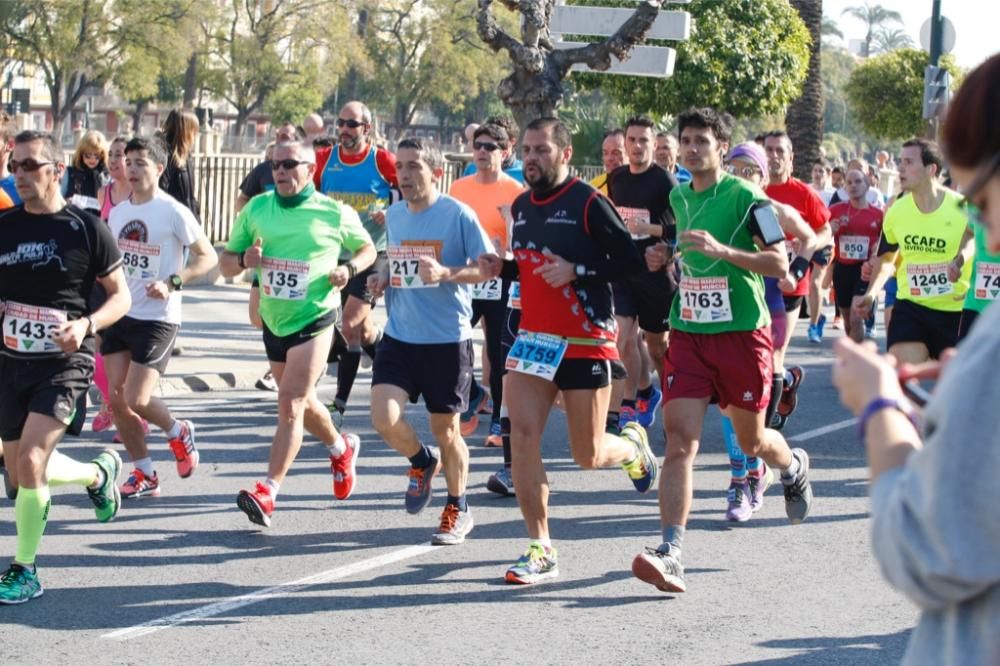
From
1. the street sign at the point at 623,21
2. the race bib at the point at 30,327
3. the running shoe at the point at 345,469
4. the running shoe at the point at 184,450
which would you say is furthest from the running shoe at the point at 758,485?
the street sign at the point at 623,21

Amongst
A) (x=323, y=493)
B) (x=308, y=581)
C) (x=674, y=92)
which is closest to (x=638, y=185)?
(x=323, y=493)

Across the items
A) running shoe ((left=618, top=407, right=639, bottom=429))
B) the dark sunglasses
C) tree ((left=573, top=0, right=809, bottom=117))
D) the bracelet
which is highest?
tree ((left=573, top=0, right=809, bottom=117))

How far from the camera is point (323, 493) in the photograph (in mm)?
8508

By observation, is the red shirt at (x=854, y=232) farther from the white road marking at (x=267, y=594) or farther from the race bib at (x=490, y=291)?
the white road marking at (x=267, y=594)

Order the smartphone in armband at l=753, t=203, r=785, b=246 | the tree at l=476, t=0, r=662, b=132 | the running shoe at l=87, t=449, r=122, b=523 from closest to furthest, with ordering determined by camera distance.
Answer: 1. the smartphone in armband at l=753, t=203, r=785, b=246
2. the running shoe at l=87, t=449, r=122, b=523
3. the tree at l=476, t=0, r=662, b=132

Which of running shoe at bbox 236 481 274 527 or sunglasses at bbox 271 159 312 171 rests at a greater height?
sunglasses at bbox 271 159 312 171

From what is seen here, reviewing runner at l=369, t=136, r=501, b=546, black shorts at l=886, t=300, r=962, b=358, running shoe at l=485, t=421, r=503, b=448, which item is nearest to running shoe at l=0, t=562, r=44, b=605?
runner at l=369, t=136, r=501, b=546

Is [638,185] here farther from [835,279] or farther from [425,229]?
[835,279]

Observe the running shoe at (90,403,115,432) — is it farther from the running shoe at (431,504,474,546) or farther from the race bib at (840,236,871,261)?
the race bib at (840,236,871,261)

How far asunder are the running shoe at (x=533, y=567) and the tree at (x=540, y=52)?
33.9 feet

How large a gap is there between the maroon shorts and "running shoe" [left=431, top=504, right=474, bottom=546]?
1256 mm

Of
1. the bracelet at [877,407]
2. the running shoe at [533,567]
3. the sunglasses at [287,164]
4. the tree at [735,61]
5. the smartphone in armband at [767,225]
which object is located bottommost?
the running shoe at [533,567]

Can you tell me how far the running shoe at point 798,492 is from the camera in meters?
7.44

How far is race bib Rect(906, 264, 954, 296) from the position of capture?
28.3ft
